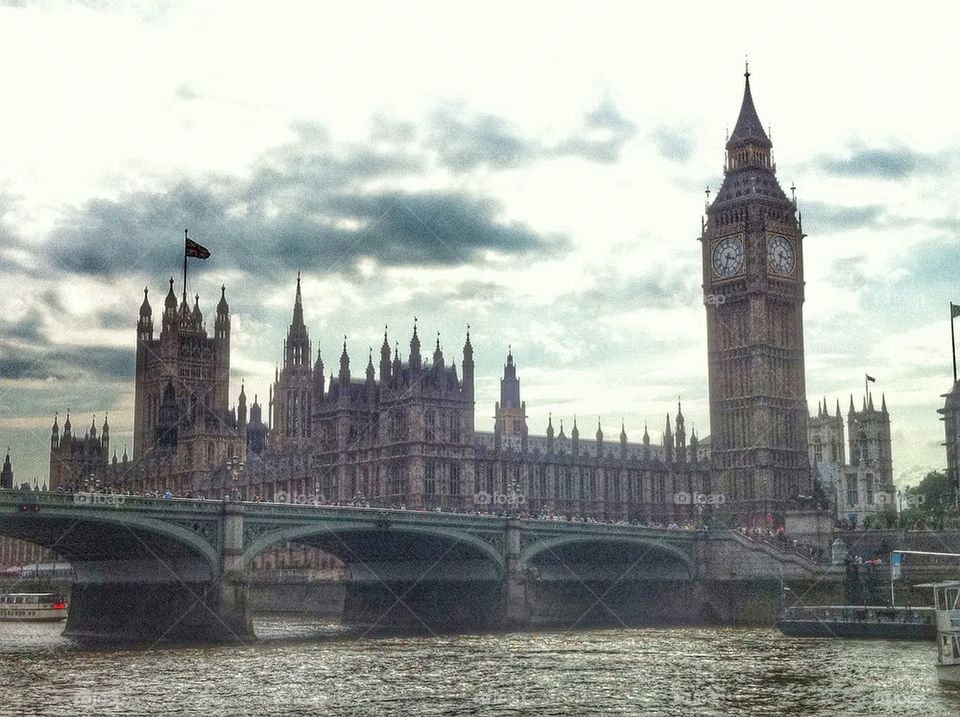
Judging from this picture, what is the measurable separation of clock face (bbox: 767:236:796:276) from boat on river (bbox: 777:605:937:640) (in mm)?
61330

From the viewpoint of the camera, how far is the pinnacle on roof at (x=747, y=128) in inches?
6038

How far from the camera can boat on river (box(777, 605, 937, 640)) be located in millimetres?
83438

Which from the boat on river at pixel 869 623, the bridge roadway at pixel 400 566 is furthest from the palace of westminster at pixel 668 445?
the boat on river at pixel 869 623

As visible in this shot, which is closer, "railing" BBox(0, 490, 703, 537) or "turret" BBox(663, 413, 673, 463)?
"railing" BBox(0, 490, 703, 537)

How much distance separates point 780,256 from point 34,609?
8256cm

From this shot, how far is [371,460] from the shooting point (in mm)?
141750

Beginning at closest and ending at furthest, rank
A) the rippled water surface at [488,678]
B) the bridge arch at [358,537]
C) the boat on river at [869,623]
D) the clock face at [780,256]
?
the rippled water surface at [488,678]
the boat on river at [869,623]
the bridge arch at [358,537]
the clock face at [780,256]

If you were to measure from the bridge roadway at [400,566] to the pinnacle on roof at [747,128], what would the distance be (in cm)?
5327

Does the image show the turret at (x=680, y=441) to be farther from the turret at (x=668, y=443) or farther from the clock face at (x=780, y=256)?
the clock face at (x=780, y=256)

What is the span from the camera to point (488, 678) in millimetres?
65125

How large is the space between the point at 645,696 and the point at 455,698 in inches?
311

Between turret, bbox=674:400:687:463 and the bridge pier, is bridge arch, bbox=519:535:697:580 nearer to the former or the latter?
the bridge pier

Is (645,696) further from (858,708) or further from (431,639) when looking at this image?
(431,639)

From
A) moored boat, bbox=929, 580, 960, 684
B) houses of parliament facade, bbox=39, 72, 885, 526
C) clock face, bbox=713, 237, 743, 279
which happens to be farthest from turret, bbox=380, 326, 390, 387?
moored boat, bbox=929, 580, 960, 684
